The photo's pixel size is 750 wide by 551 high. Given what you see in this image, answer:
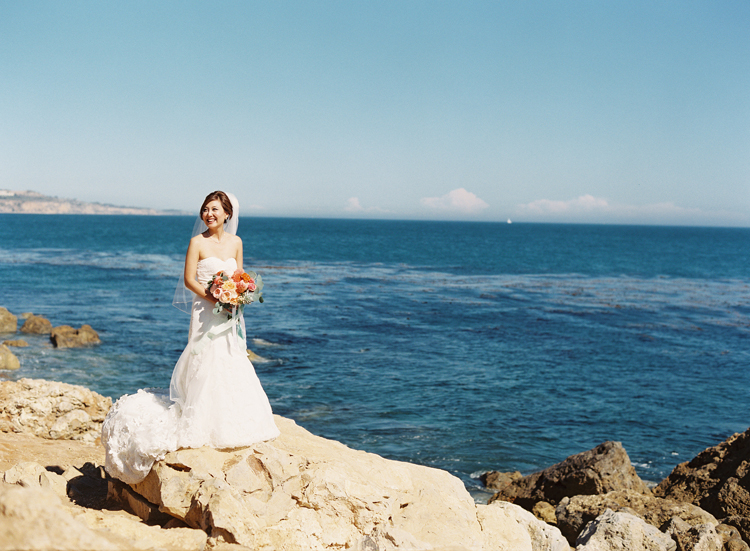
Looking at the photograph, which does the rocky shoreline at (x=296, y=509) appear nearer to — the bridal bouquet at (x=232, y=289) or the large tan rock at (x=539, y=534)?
the large tan rock at (x=539, y=534)

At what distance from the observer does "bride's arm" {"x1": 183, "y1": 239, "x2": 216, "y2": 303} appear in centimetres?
729

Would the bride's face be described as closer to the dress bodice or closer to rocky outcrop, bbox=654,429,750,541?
the dress bodice

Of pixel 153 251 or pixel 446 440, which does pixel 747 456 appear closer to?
pixel 446 440

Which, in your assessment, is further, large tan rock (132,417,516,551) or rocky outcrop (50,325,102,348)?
rocky outcrop (50,325,102,348)

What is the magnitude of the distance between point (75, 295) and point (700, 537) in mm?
37473

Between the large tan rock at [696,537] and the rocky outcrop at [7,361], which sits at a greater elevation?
the large tan rock at [696,537]

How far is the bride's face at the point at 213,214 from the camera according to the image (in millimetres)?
7367

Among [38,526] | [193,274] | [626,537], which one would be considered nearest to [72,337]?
[193,274]

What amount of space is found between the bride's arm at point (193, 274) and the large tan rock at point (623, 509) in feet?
23.8

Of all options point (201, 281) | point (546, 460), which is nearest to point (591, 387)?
point (546, 460)

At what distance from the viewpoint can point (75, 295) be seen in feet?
123

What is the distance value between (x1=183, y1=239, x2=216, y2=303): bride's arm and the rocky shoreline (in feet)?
6.19

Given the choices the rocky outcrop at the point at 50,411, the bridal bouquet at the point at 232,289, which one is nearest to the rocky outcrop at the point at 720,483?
the bridal bouquet at the point at 232,289

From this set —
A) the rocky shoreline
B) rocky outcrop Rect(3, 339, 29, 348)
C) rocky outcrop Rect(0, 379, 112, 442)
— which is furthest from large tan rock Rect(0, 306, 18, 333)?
the rocky shoreline
